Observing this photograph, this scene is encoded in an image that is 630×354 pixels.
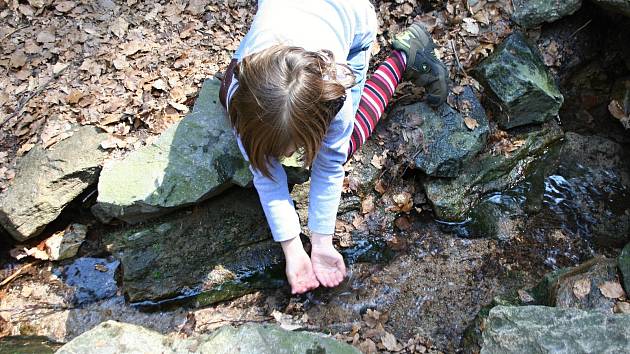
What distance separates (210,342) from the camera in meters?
2.33

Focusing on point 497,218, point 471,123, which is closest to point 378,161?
point 471,123

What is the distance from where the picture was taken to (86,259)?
142 inches

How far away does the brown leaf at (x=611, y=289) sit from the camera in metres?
2.77

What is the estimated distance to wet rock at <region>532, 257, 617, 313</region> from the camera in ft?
9.03

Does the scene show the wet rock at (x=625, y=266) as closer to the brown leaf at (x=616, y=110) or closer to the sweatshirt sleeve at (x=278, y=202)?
the brown leaf at (x=616, y=110)

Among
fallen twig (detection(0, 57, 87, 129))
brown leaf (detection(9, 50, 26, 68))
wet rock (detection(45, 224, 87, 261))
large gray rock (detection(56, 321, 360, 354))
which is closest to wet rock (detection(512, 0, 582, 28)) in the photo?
large gray rock (detection(56, 321, 360, 354))

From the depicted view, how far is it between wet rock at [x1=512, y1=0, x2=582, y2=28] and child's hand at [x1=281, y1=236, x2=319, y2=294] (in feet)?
8.23

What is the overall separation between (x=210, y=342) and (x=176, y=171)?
1.32 metres

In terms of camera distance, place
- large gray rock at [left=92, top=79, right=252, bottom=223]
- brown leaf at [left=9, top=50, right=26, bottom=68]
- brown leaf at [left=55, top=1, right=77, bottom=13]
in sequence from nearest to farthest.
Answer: large gray rock at [left=92, top=79, right=252, bottom=223], brown leaf at [left=9, top=50, right=26, bottom=68], brown leaf at [left=55, top=1, right=77, bottom=13]

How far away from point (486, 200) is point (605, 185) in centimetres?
89

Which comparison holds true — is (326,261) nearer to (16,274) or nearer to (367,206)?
(367,206)

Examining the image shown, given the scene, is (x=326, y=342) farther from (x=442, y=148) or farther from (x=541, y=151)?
(x=541, y=151)

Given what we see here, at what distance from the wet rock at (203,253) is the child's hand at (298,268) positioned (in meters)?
0.30

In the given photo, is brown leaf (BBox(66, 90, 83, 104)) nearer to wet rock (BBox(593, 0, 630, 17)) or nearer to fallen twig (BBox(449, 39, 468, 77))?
fallen twig (BBox(449, 39, 468, 77))
